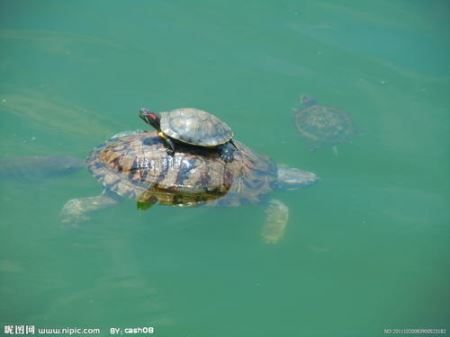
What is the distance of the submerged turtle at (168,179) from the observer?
18.0 ft

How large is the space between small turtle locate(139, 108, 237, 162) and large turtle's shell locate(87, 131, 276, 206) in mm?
172

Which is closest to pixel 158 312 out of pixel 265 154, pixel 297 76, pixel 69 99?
pixel 265 154

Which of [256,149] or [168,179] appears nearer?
[168,179]

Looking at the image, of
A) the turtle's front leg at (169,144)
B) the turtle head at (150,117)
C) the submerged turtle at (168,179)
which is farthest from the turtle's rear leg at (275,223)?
the turtle head at (150,117)

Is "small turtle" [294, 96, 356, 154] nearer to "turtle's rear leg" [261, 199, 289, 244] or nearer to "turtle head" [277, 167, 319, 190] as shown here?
"turtle head" [277, 167, 319, 190]

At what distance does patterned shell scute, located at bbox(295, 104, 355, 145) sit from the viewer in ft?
22.7

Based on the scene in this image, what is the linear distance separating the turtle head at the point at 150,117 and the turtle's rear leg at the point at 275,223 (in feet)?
5.27

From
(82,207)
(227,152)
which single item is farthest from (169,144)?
(82,207)

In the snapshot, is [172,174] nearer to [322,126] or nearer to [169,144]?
[169,144]

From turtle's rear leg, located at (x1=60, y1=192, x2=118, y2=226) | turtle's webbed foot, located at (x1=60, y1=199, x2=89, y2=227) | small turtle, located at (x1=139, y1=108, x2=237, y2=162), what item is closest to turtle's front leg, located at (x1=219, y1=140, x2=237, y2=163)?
small turtle, located at (x1=139, y1=108, x2=237, y2=162)

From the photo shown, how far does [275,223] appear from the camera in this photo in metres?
5.80

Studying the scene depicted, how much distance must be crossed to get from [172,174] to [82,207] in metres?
1.05

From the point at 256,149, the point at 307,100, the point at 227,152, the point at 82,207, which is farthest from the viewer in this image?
the point at 307,100

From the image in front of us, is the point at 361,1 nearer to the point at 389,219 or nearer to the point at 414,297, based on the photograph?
the point at 389,219
